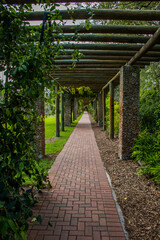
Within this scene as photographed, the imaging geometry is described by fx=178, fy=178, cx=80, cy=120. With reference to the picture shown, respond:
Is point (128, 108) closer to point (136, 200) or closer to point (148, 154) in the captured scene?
point (148, 154)

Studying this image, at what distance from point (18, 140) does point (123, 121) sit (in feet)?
15.2

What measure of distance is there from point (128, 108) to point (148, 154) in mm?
1681

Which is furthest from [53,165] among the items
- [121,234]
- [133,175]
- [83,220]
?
[121,234]

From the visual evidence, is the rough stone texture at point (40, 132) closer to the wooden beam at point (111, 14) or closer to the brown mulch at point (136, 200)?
the brown mulch at point (136, 200)

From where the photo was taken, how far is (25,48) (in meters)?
1.73

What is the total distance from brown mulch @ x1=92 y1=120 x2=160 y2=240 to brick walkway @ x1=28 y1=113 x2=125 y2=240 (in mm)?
214

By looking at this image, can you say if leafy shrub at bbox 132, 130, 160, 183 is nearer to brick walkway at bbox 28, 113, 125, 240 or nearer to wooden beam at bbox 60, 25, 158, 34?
brick walkway at bbox 28, 113, 125, 240

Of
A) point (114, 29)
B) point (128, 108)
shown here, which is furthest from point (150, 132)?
point (114, 29)

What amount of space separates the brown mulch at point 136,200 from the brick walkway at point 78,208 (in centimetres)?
21

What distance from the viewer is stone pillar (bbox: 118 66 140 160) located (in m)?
5.84

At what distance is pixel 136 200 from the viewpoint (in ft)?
11.1

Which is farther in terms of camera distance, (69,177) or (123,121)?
(123,121)

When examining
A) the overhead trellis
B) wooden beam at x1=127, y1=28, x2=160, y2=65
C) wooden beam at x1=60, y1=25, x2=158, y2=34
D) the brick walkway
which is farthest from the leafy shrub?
wooden beam at x1=60, y1=25, x2=158, y2=34

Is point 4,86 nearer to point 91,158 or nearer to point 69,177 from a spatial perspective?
point 69,177
